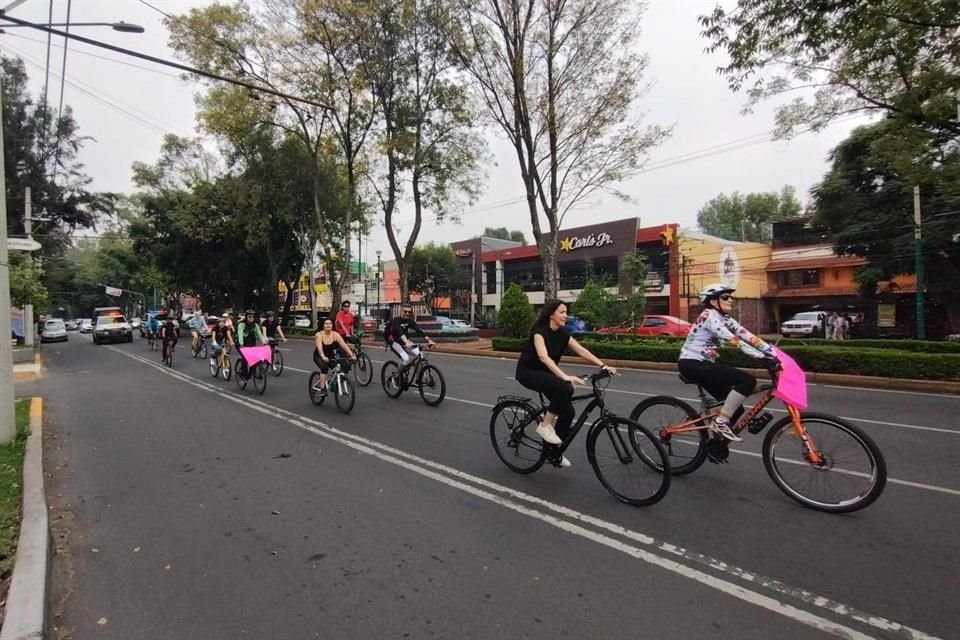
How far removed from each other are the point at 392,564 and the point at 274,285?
37215 mm

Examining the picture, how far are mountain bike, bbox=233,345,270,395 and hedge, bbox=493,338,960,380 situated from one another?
31.3 ft

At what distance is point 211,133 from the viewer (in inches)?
1099

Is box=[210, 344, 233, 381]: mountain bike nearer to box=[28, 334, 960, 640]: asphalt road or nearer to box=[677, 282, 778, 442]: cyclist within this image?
box=[28, 334, 960, 640]: asphalt road

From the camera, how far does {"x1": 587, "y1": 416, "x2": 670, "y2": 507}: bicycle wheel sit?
4.47 m

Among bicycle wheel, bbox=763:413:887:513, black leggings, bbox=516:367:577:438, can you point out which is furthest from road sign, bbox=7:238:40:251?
bicycle wheel, bbox=763:413:887:513

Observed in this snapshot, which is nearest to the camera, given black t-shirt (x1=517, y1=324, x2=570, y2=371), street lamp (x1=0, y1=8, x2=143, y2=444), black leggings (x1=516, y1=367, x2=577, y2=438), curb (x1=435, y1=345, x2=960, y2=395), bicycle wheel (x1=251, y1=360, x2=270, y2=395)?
black leggings (x1=516, y1=367, x2=577, y2=438)

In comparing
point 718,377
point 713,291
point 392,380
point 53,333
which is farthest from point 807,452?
point 53,333

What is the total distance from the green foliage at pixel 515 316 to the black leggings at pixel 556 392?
17549 millimetres

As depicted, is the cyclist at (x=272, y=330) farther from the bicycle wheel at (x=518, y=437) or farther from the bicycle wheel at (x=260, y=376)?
the bicycle wheel at (x=518, y=437)

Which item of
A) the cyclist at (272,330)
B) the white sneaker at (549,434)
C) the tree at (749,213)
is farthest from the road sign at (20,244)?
the tree at (749,213)

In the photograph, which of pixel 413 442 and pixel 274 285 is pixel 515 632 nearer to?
pixel 413 442

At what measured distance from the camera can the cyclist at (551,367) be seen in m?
4.95

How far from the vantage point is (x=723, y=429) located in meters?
4.82

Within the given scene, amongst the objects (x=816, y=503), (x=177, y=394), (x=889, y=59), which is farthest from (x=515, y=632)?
(x=889, y=59)
